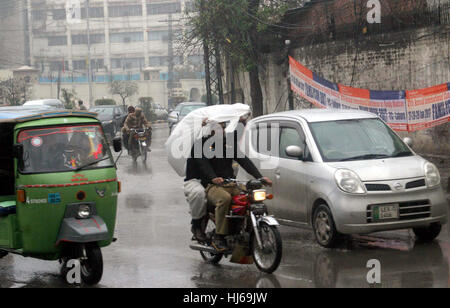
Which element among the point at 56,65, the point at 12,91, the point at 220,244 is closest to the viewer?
the point at 220,244

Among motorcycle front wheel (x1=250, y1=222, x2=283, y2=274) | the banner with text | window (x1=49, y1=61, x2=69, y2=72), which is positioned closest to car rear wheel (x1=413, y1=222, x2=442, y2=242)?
motorcycle front wheel (x1=250, y1=222, x2=283, y2=274)

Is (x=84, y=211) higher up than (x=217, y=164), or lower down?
lower down

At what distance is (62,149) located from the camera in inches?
324

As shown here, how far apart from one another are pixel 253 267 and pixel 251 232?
2.11 ft

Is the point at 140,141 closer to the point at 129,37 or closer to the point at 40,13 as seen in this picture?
the point at 129,37

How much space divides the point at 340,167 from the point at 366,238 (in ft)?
4.23

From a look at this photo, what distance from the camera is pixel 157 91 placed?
96.6 m

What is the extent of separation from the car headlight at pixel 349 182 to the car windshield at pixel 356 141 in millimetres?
485

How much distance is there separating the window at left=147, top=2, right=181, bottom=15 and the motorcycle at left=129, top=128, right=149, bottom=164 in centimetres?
8544

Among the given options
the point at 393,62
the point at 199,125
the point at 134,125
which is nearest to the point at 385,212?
the point at 199,125

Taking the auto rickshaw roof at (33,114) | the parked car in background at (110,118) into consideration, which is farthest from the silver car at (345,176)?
the parked car in background at (110,118)

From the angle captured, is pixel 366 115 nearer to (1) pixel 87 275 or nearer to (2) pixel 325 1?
(1) pixel 87 275

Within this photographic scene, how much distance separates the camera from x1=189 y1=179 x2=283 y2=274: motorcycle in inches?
306

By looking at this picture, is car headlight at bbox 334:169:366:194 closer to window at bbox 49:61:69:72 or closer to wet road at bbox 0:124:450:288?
wet road at bbox 0:124:450:288
